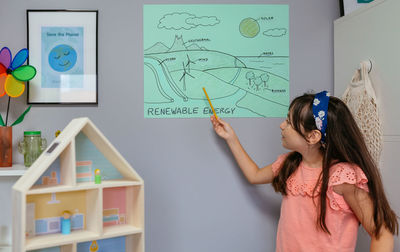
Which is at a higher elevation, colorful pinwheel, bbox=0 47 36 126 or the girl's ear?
colorful pinwheel, bbox=0 47 36 126

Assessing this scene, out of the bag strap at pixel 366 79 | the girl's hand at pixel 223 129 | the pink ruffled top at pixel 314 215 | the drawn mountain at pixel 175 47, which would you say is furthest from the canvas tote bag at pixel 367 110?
the drawn mountain at pixel 175 47

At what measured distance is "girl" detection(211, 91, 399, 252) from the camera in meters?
1.19

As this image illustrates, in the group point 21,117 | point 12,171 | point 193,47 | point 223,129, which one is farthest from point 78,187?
point 193,47

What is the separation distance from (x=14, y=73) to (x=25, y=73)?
0.04m

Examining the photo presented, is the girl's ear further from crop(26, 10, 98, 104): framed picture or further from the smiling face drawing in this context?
the smiling face drawing

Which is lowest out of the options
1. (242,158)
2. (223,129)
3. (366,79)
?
(242,158)

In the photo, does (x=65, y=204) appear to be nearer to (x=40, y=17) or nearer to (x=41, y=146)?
(x=41, y=146)

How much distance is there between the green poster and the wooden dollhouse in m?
0.38

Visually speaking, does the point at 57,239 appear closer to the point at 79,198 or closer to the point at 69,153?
the point at 79,198

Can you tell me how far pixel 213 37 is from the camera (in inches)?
63.1

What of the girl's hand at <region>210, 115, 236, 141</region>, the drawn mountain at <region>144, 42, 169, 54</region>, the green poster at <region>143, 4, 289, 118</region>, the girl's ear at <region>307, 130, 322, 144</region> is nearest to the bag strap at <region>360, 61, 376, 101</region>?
the girl's ear at <region>307, 130, 322, 144</region>

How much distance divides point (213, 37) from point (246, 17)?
165mm

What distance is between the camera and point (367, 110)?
133cm

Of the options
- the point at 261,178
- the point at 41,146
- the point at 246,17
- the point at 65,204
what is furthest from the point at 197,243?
the point at 246,17
